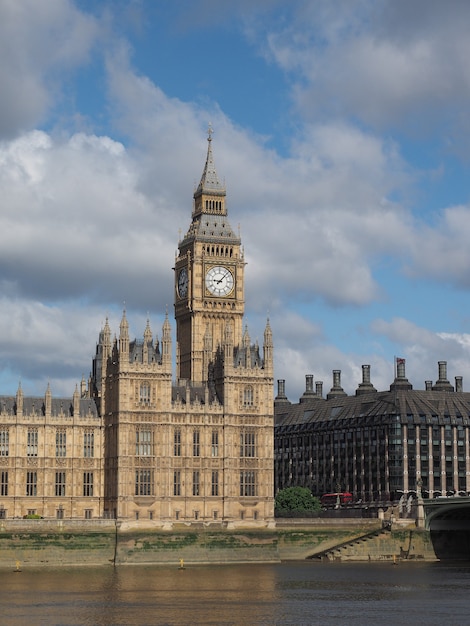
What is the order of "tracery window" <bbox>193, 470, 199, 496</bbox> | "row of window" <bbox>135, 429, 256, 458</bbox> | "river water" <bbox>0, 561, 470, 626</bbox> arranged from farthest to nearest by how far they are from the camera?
"tracery window" <bbox>193, 470, 199, 496</bbox>
"row of window" <bbox>135, 429, 256, 458</bbox>
"river water" <bbox>0, 561, 470, 626</bbox>

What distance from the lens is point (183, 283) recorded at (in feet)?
639

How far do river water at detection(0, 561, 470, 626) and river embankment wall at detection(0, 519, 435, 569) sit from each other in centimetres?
402

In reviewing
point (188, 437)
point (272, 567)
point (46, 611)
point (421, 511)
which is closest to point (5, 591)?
point (46, 611)

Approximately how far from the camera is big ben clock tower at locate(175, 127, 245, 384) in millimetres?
190375

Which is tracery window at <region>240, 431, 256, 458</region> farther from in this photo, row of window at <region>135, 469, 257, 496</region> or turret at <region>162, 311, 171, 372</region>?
turret at <region>162, 311, 171, 372</region>

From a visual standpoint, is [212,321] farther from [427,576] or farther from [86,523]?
[427,576]

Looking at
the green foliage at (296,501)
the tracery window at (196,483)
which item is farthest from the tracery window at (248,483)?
the green foliage at (296,501)

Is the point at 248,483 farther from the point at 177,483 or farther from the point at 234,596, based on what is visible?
the point at 234,596

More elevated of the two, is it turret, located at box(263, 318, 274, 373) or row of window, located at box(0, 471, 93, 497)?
turret, located at box(263, 318, 274, 373)

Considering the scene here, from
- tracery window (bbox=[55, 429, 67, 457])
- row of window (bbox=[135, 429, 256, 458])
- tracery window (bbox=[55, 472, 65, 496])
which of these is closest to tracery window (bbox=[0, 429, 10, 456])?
tracery window (bbox=[55, 429, 67, 457])

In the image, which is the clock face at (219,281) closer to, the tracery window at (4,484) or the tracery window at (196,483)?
the tracery window at (196,483)

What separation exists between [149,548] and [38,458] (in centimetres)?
1841

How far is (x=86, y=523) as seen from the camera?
157 meters

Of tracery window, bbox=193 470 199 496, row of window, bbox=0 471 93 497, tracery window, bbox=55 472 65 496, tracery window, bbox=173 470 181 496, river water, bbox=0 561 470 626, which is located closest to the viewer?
river water, bbox=0 561 470 626
